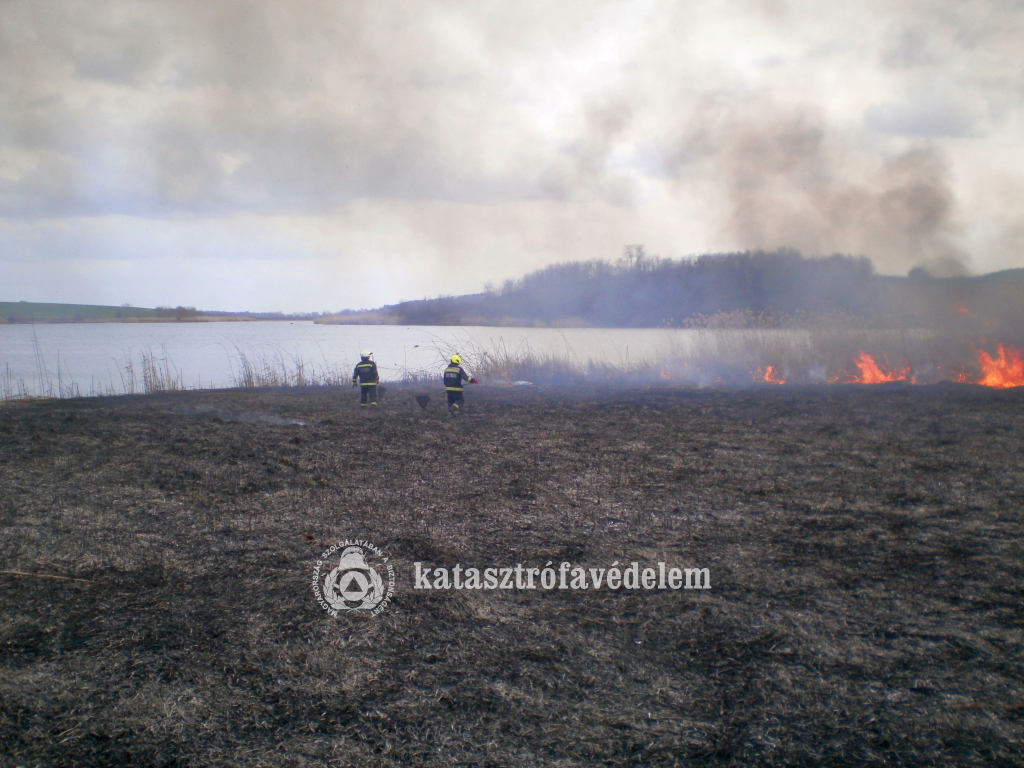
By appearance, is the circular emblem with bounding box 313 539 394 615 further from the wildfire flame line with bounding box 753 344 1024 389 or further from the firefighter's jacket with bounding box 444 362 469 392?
the wildfire flame line with bounding box 753 344 1024 389

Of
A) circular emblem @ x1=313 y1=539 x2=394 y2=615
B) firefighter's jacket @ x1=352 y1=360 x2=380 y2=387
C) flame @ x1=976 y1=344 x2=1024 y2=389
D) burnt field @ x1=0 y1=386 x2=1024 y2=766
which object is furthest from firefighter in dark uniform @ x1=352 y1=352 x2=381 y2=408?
flame @ x1=976 y1=344 x2=1024 y2=389

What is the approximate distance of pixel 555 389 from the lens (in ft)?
53.2

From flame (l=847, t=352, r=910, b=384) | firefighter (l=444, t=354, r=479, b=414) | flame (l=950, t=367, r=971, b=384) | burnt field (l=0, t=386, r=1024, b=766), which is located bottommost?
burnt field (l=0, t=386, r=1024, b=766)

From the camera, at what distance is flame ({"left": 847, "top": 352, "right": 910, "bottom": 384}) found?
1691 cm

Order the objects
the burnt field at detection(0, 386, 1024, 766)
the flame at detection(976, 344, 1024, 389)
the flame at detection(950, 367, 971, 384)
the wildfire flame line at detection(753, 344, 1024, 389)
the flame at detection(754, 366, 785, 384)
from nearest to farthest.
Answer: the burnt field at detection(0, 386, 1024, 766) → the flame at detection(976, 344, 1024, 389) → the wildfire flame line at detection(753, 344, 1024, 389) → the flame at detection(950, 367, 971, 384) → the flame at detection(754, 366, 785, 384)

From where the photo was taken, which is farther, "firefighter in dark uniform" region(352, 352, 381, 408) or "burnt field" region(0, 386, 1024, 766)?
"firefighter in dark uniform" region(352, 352, 381, 408)

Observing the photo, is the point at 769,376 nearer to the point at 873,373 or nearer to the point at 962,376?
the point at 873,373

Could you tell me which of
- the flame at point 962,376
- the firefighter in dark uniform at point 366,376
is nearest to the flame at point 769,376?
the flame at point 962,376

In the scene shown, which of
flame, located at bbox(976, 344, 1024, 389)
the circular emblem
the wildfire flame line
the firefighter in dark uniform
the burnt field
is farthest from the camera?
the wildfire flame line

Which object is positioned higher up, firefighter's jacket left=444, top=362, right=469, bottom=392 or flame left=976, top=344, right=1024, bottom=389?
firefighter's jacket left=444, top=362, right=469, bottom=392

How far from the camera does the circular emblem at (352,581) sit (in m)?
4.06

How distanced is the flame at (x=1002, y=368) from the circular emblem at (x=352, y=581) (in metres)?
17.1

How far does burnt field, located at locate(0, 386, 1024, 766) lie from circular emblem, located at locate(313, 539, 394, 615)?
104 mm

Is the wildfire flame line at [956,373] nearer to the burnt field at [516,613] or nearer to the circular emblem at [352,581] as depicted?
the burnt field at [516,613]
